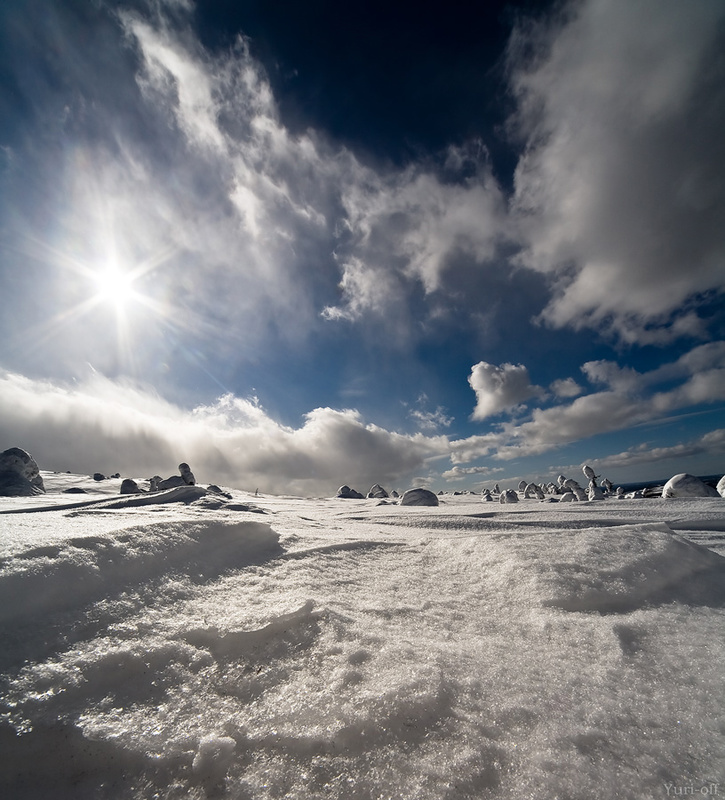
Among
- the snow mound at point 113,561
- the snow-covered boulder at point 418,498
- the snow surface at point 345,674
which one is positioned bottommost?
the snow surface at point 345,674

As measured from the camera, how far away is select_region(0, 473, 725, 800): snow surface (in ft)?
2.90

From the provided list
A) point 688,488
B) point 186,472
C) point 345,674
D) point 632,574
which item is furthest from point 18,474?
point 688,488

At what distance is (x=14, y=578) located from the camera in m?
1.32

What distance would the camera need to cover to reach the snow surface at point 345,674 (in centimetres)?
88

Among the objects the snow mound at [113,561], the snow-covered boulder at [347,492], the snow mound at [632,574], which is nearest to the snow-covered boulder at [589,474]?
the snow-covered boulder at [347,492]

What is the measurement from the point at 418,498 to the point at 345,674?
8.86 m

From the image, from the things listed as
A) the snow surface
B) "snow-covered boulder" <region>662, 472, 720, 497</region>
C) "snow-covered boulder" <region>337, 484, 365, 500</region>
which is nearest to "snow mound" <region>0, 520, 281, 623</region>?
the snow surface

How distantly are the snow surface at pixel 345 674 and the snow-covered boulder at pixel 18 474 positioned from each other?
9.79 meters

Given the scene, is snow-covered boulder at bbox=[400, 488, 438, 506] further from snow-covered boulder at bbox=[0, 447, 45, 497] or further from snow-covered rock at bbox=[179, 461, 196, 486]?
snow-covered boulder at bbox=[0, 447, 45, 497]

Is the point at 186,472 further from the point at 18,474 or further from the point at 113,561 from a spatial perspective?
the point at 113,561

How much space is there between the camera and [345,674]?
1.23 m

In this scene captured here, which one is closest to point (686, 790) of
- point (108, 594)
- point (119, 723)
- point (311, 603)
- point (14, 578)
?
point (311, 603)

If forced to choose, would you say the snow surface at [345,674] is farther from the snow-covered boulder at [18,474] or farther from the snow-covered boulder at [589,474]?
the snow-covered boulder at [589,474]

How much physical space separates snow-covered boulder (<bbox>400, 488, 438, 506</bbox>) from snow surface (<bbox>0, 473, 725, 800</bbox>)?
7673 mm
